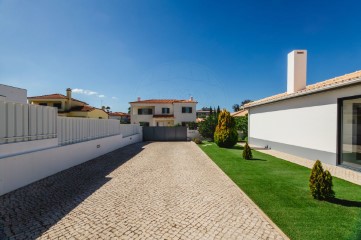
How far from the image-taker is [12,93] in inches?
888

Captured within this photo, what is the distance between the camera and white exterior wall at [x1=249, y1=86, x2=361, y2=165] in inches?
445

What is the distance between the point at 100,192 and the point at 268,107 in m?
16.3

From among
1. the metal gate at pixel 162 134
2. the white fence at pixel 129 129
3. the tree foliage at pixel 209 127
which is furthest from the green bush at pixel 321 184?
the metal gate at pixel 162 134

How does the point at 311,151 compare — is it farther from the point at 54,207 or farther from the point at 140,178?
the point at 54,207

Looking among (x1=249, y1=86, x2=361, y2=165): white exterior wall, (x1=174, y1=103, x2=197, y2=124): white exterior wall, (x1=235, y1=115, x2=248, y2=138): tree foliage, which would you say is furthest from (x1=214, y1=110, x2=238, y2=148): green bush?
(x1=174, y1=103, x2=197, y2=124): white exterior wall

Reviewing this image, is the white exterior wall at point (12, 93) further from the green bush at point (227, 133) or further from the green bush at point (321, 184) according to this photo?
the green bush at point (321, 184)

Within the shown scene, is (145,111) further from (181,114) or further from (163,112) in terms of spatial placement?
(181,114)

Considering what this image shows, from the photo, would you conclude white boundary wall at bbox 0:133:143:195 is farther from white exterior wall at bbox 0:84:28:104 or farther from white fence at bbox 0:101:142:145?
white exterior wall at bbox 0:84:28:104

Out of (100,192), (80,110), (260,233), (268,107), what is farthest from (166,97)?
(260,233)

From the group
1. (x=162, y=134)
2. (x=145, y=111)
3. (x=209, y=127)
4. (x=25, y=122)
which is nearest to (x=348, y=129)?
(x=25, y=122)

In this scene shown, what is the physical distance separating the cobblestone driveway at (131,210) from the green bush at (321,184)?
2031 mm

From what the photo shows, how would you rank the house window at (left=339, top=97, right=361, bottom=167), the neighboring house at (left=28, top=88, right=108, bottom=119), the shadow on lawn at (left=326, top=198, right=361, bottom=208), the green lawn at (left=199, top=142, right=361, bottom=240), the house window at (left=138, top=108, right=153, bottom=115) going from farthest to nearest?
the house window at (left=138, top=108, right=153, bottom=115) → the neighboring house at (left=28, top=88, right=108, bottom=119) → the house window at (left=339, top=97, right=361, bottom=167) → the shadow on lawn at (left=326, top=198, right=361, bottom=208) → the green lawn at (left=199, top=142, right=361, bottom=240)

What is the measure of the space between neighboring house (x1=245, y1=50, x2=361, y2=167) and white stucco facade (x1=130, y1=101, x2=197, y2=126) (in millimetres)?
24583

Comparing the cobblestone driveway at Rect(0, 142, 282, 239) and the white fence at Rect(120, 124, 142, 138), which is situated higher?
the white fence at Rect(120, 124, 142, 138)
